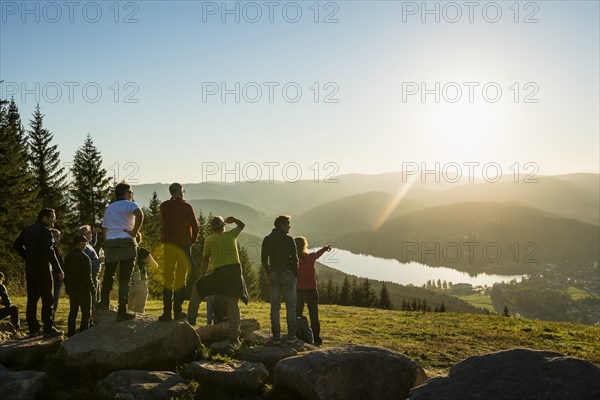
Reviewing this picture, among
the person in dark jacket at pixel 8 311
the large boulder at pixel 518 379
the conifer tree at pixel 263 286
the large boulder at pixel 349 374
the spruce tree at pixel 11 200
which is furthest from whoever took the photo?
the conifer tree at pixel 263 286

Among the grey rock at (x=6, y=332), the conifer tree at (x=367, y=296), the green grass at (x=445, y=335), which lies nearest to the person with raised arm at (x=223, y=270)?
the green grass at (x=445, y=335)

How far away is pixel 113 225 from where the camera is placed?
32.3 ft

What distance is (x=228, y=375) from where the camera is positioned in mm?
9039

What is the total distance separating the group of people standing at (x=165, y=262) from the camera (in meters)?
9.95

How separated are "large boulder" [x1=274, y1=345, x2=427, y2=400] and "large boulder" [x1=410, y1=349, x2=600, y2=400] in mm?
808

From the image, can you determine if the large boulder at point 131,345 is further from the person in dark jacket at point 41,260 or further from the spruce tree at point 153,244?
the spruce tree at point 153,244

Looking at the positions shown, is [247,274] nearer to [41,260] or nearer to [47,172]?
[47,172]

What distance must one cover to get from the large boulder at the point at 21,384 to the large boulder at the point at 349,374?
4.65 m

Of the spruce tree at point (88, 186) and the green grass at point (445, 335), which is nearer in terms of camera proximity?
the green grass at point (445, 335)

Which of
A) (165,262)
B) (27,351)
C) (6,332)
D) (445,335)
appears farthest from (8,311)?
(445,335)

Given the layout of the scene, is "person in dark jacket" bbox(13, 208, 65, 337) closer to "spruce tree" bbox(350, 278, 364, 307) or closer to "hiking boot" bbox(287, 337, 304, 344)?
"hiking boot" bbox(287, 337, 304, 344)

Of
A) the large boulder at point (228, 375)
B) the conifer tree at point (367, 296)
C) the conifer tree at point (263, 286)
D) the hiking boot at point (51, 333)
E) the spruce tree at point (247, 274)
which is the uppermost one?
the hiking boot at point (51, 333)

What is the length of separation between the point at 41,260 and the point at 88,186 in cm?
4589

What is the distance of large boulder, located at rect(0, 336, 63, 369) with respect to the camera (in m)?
9.55
